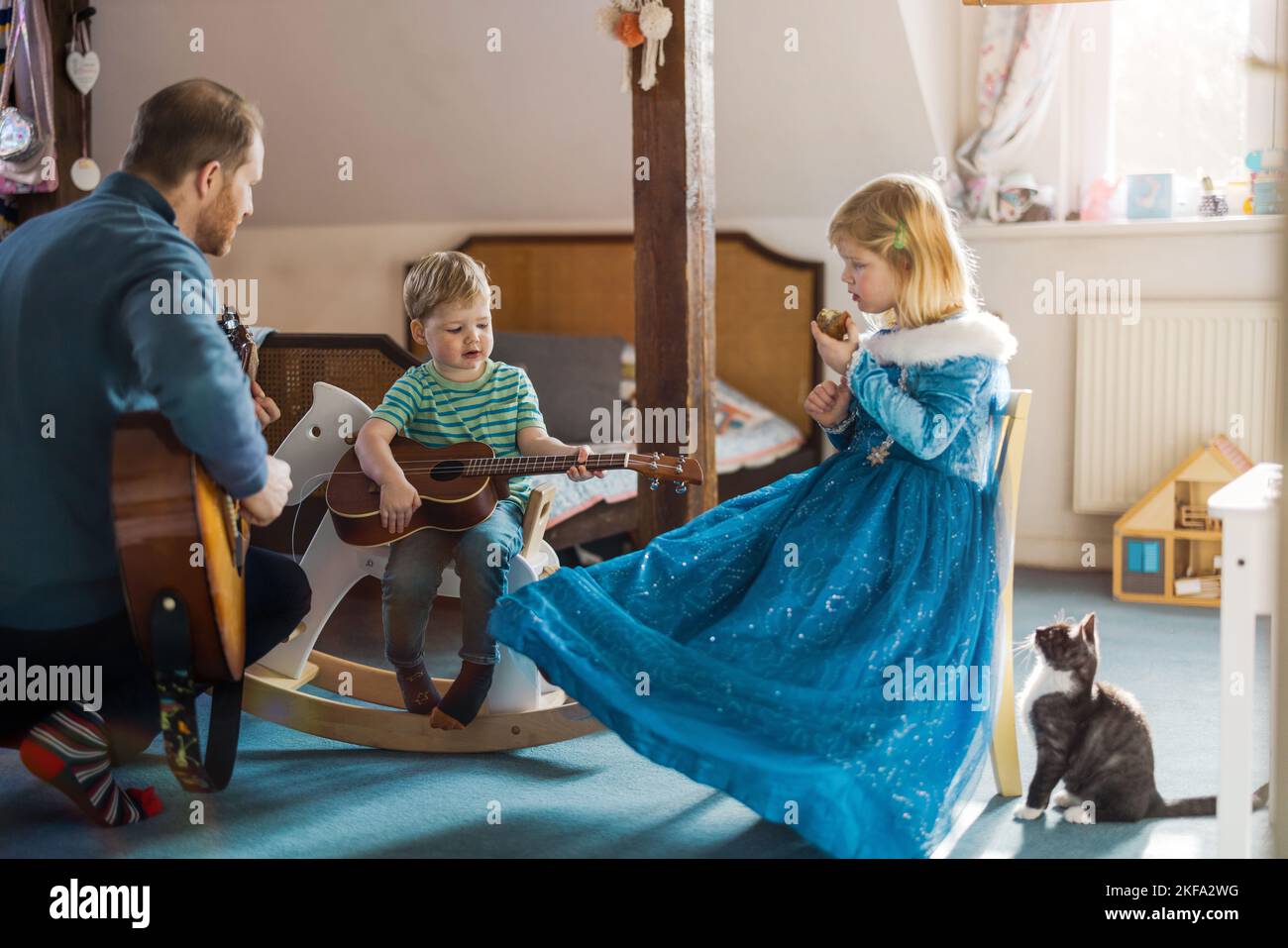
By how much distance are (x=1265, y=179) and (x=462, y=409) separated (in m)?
2.64

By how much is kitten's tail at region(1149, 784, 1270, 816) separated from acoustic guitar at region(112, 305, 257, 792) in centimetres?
149

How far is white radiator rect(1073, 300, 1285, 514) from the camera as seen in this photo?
3.79 meters

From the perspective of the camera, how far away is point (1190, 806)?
2111mm

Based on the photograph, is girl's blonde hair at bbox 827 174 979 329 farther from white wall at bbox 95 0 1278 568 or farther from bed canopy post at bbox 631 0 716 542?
white wall at bbox 95 0 1278 568

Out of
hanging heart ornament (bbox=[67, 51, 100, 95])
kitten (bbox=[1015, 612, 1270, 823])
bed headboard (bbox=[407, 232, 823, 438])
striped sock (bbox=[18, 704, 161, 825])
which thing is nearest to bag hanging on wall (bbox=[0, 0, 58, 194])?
hanging heart ornament (bbox=[67, 51, 100, 95])

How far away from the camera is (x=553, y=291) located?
4.79 m

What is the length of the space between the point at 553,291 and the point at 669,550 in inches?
111

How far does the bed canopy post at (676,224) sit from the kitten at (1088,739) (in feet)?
3.16

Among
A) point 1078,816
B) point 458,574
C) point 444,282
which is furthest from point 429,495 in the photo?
point 1078,816

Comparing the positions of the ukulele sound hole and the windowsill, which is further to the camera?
the windowsill

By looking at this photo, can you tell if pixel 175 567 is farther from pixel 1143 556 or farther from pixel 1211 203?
pixel 1211 203

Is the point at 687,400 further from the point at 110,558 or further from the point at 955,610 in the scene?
the point at 110,558

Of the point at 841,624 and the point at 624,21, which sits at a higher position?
the point at 624,21

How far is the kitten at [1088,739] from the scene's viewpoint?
2.07 metres
